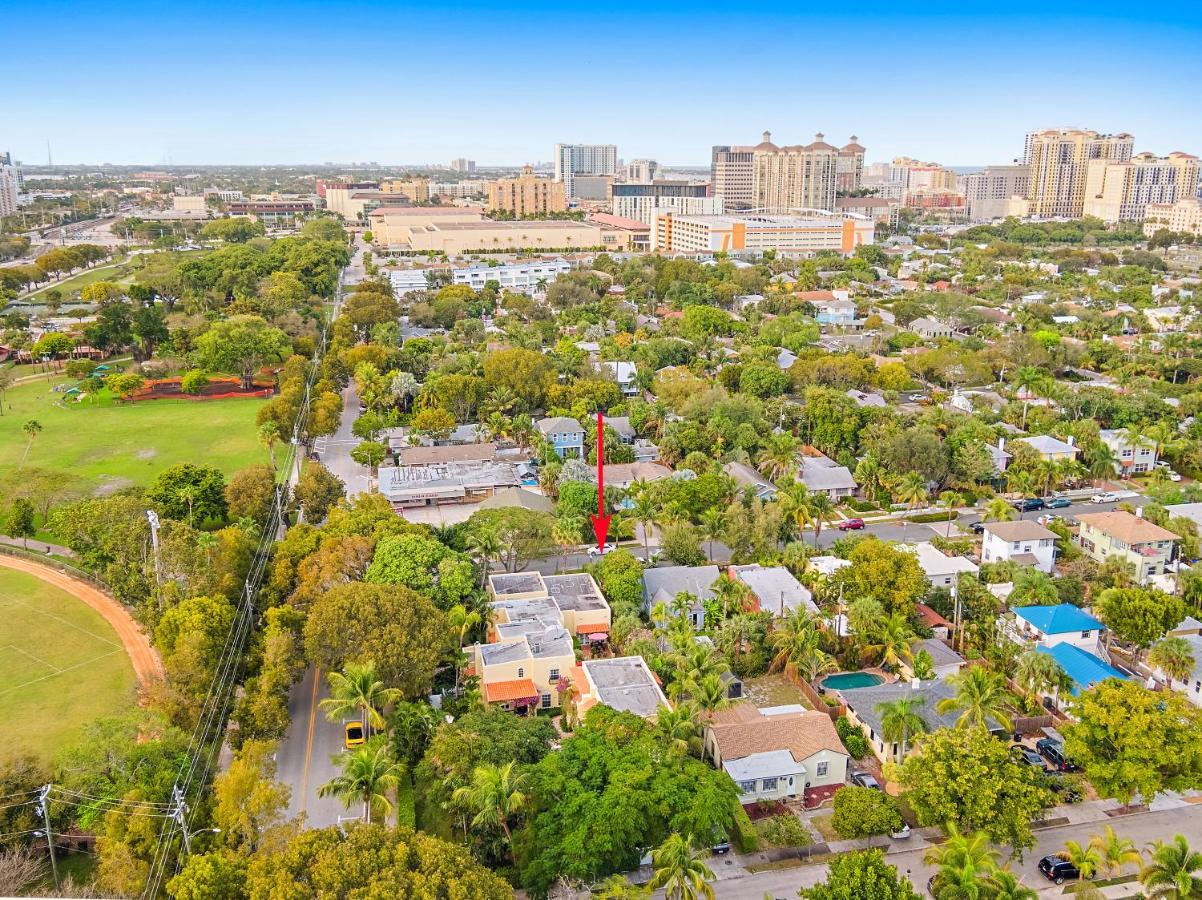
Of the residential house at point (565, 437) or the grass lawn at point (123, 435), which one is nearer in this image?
the grass lawn at point (123, 435)

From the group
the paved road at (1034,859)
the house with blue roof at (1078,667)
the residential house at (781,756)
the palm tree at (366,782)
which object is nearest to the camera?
the palm tree at (366,782)

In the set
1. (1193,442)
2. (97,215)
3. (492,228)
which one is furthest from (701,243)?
(97,215)

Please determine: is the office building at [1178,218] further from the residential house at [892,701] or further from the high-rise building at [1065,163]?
the residential house at [892,701]

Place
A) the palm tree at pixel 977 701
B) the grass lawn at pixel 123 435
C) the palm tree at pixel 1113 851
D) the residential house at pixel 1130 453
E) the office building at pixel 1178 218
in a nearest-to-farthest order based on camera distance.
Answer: the palm tree at pixel 1113 851
the palm tree at pixel 977 701
the residential house at pixel 1130 453
the grass lawn at pixel 123 435
the office building at pixel 1178 218

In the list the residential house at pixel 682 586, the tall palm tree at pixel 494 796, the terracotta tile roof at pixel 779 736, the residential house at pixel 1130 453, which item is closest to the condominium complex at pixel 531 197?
the residential house at pixel 1130 453

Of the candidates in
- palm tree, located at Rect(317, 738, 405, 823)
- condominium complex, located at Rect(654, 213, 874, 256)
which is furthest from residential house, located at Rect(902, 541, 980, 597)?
condominium complex, located at Rect(654, 213, 874, 256)

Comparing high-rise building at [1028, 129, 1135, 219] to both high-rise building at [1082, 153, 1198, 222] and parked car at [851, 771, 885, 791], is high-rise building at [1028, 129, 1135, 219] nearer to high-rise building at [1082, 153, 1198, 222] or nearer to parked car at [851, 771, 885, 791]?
high-rise building at [1082, 153, 1198, 222]
